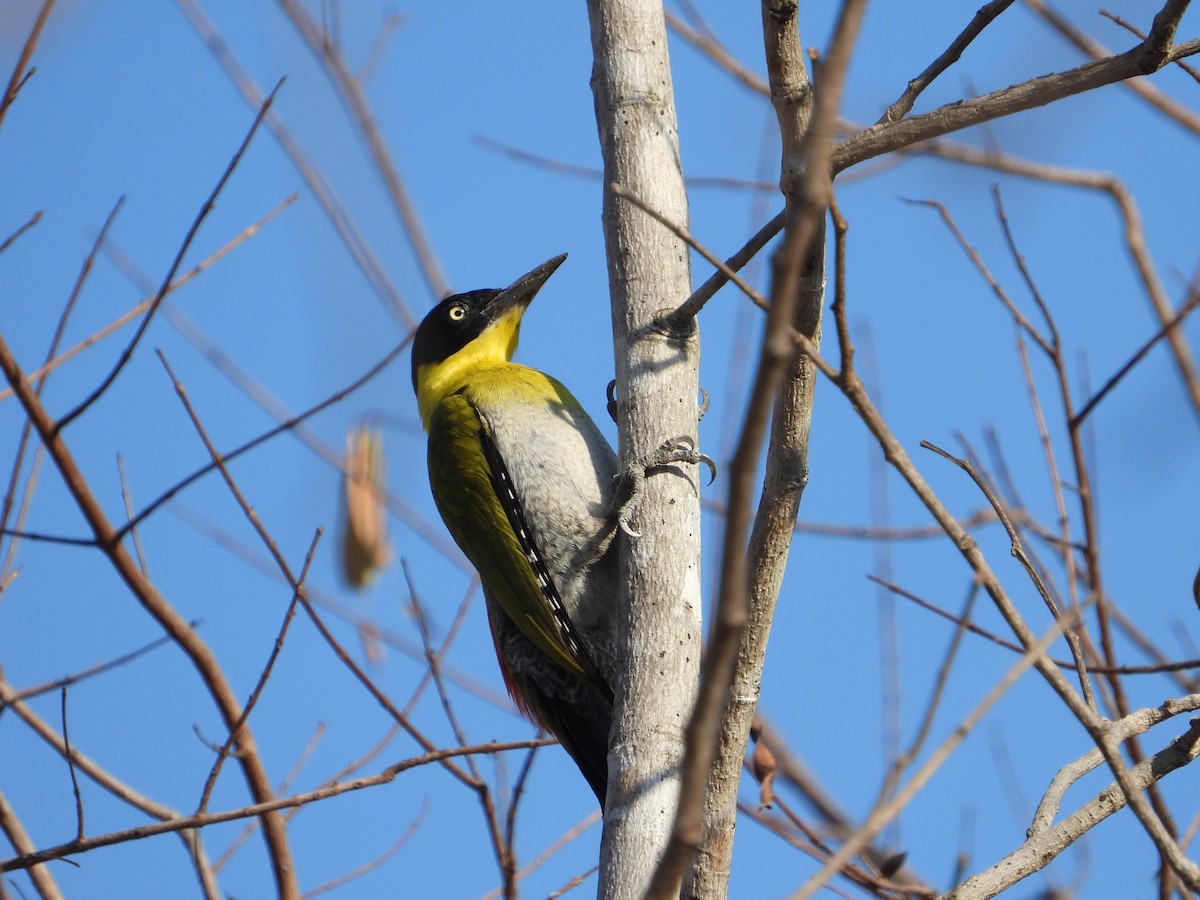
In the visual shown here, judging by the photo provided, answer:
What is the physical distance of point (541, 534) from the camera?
4.39 meters

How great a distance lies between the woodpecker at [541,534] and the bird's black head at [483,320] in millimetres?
483

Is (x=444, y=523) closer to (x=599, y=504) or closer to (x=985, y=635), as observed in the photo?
(x=599, y=504)

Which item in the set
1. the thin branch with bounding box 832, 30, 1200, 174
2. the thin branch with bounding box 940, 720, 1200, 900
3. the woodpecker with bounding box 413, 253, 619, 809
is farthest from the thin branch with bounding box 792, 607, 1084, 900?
the woodpecker with bounding box 413, 253, 619, 809

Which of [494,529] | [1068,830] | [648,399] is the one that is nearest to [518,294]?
[494,529]

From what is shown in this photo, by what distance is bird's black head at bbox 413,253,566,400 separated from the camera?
539 centimetres

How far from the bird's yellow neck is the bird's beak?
2 cm

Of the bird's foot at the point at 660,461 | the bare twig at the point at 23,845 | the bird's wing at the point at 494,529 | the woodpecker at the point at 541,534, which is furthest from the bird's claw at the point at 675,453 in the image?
the bare twig at the point at 23,845

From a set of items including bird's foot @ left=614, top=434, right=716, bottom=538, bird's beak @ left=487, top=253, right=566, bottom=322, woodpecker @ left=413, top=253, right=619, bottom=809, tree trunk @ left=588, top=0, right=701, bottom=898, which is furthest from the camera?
bird's beak @ left=487, top=253, right=566, bottom=322

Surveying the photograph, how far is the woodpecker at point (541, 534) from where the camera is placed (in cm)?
428

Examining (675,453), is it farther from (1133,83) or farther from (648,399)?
(1133,83)

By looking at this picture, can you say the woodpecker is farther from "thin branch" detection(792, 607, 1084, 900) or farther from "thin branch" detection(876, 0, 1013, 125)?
"thin branch" detection(792, 607, 1084, 900)

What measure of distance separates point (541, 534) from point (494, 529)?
21 cm

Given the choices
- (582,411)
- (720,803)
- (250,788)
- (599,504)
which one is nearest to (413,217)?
(582,411)

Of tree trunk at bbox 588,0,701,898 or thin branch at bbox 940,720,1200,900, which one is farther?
tree trunk at bbox 588,0,701,898
